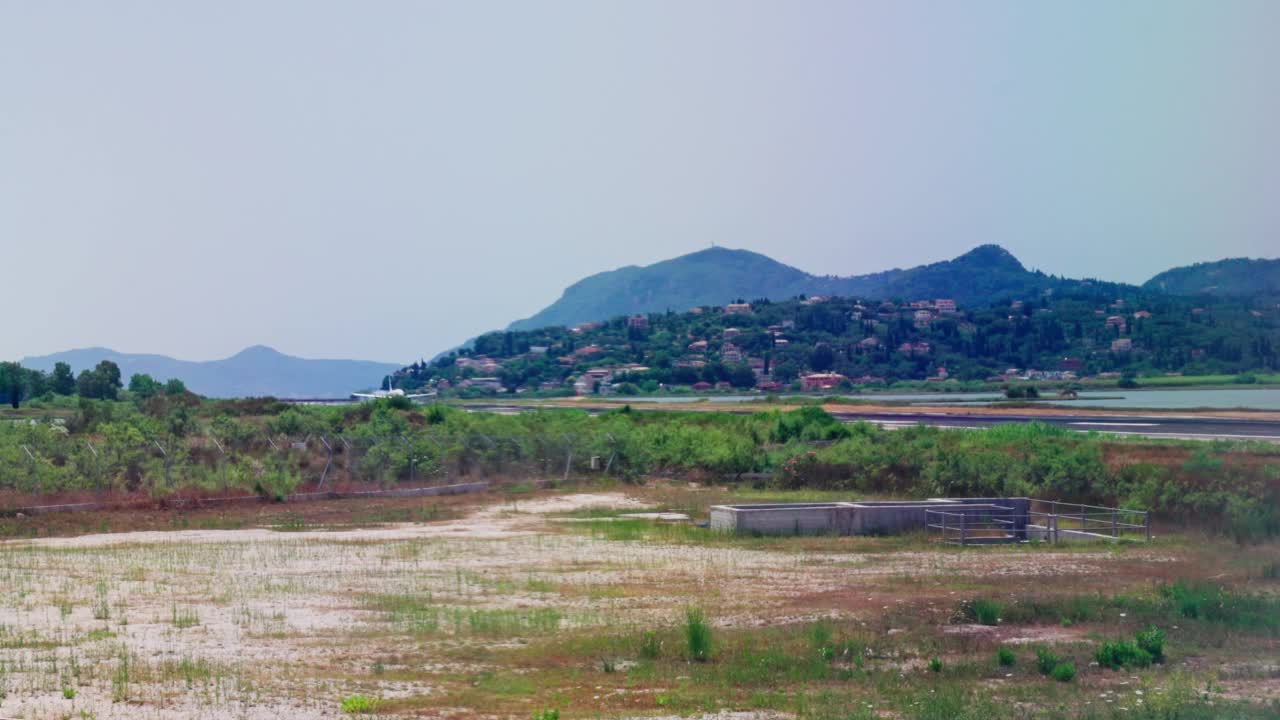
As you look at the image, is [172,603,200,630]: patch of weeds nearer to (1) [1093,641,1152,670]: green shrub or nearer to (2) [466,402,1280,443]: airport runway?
(1) [1093,641,1152,670]: green shrub

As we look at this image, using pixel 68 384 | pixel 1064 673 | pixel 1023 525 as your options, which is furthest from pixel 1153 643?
pixel 68 384

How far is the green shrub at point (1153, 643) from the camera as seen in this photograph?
16.5 meters

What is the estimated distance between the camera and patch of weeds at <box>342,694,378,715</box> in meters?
13.6

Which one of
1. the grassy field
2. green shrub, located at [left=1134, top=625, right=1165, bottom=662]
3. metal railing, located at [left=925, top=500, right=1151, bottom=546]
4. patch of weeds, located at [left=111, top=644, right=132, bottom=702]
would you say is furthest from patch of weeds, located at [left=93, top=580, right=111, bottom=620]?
metal railing, located at [left=925, top=500, right=1151, bottom=546]

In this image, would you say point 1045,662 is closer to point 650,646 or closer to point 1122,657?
point 1122,657

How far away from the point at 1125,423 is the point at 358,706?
5904cm

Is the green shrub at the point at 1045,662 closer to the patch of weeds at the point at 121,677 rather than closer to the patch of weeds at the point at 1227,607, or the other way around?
the patch of weeds at the point at 1227,607

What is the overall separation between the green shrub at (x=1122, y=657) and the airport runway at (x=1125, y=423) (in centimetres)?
3447

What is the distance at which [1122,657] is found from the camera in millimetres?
16266

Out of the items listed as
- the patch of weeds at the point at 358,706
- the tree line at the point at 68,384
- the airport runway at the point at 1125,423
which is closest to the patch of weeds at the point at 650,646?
the patch of weeds at the point at 358,706

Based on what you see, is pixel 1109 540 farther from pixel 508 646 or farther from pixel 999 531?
pixel 508 646

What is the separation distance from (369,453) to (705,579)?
26151 millimetres

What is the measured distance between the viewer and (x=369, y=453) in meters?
47.7

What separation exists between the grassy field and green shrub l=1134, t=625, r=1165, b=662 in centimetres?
5
